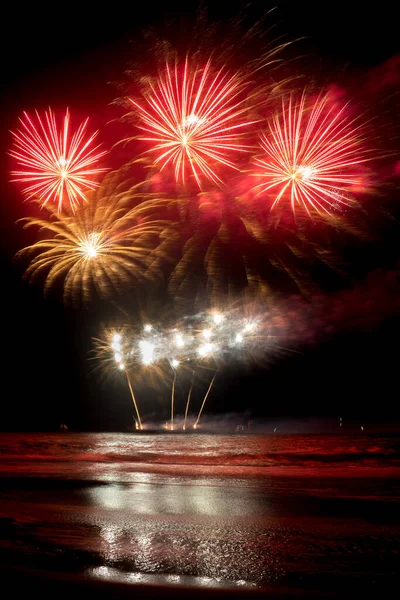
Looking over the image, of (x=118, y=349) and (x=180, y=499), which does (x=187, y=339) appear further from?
(x=180, y=499)

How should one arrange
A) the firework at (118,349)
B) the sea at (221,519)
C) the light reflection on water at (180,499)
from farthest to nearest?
the firework at (118,349) → the light reflection on water at (180,499) → the sea at (221,519)

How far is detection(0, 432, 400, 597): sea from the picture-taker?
4.27 metres

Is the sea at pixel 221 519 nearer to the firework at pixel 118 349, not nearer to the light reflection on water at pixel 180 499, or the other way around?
the light reflection on water at pixel 180 499

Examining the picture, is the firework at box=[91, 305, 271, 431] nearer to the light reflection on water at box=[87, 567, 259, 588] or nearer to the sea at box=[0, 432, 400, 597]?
the sea at box=[0, 432, 400, 597]

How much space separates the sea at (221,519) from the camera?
427 cm

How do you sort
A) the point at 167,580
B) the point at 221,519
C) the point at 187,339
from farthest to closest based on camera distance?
the point at 187,339, the point at 221,519, the point at 167,580

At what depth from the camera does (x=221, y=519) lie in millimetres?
6250

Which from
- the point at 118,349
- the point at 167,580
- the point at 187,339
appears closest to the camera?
the point at 167,580

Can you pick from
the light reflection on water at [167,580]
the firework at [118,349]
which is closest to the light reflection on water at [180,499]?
the light reflection on water at [167,580]

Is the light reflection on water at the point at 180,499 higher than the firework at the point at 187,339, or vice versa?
the firework at the point at 187,339

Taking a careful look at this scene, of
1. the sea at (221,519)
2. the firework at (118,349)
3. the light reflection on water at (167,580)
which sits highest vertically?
the firework at (118,349)

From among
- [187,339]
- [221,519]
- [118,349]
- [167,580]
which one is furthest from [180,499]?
[118,349]

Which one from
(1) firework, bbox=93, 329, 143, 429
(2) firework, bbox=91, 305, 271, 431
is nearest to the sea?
(2) firework, bbox=91, 305, 271, 431

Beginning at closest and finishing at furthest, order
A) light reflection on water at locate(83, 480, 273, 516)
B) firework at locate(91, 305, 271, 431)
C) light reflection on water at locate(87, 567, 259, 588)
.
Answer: light reflection on water at locate(87, 567, 259, 588), light reflection on water at locate(83, 480, 273, 516), firework at locate(91, 305, 271, 431)
